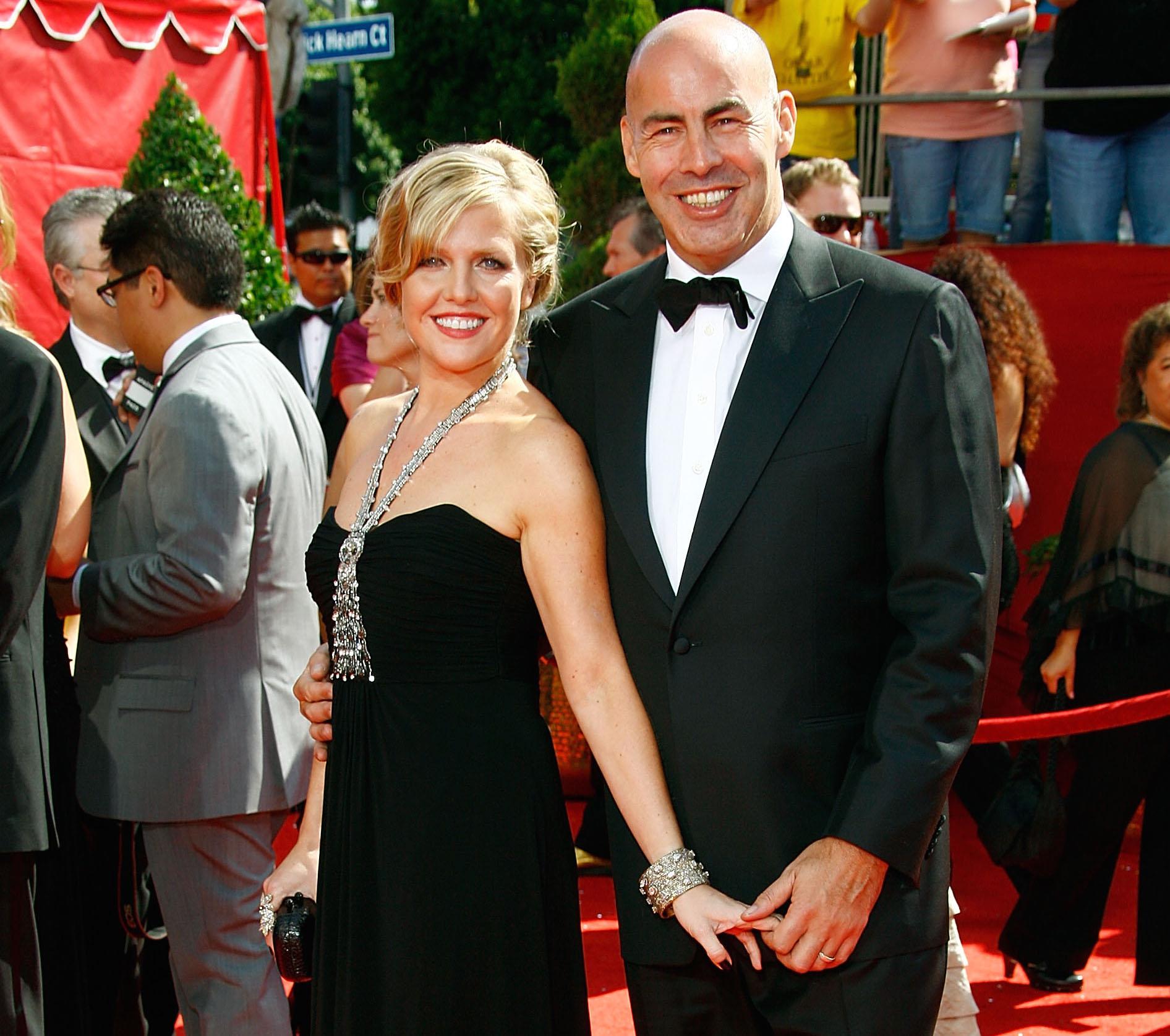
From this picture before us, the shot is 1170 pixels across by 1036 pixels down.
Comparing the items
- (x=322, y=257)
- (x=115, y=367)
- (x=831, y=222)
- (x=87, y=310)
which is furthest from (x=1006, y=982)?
(x=322, y=257)

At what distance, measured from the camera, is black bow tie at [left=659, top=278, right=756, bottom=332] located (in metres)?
2.21

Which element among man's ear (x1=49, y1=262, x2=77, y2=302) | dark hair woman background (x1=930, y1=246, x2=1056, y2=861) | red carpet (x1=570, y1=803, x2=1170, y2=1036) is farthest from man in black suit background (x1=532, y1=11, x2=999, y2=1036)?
man's ear (x1=49, y1=262, x2=77, y2=302)

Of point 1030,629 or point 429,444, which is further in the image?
point 1030,629

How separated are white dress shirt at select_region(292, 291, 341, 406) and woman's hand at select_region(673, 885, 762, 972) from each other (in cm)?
545

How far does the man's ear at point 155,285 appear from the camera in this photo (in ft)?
11.8

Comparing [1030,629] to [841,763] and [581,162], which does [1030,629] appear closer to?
[841,763]

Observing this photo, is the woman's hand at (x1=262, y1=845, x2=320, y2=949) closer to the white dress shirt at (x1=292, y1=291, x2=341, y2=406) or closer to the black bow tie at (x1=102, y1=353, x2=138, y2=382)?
the black bow tie at (x1=102, y1=353, x2=138, y2=382)

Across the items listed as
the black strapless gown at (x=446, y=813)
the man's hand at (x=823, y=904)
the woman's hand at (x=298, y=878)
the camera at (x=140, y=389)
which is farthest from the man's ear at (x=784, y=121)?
the camera at (x=140, y=389)

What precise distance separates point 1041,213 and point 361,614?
5.62 meters

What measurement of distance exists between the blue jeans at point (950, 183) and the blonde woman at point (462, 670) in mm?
4449

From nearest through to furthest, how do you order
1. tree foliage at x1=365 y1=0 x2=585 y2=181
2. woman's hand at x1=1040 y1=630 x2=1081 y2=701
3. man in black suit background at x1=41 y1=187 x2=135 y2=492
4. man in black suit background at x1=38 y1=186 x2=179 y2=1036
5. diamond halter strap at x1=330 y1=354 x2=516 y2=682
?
diamond halter strap at x1=330 y1=354 x2=516 y2=682
man in black suit background at x1=38 y1=186 x2=179 y2=1036
man in black suit background at x1=41 y1=187 x2=135 y2=492
woman's hand at x1=1040 y1=630 x2=1081 y2=701
tree foliage at x1=365 y1=0 x2=585 y2=181

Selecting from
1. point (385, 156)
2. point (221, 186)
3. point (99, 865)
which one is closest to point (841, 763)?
point (99, 865)

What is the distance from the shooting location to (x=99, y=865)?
146 inches

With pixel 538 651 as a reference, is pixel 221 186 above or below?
above
